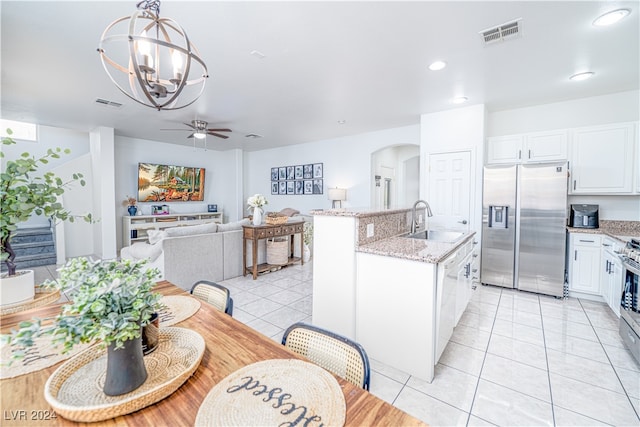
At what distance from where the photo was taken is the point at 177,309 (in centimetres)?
132

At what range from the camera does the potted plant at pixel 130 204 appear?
255 inches

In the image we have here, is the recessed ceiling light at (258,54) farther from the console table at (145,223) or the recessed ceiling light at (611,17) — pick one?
the console table at (145,223)

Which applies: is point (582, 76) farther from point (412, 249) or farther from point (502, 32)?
point (412, 249)

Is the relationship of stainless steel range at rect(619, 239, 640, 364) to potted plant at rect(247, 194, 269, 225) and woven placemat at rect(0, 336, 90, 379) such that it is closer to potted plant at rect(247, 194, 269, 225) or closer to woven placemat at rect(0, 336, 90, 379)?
woven placemat at rect(0, 336, 90, 379)

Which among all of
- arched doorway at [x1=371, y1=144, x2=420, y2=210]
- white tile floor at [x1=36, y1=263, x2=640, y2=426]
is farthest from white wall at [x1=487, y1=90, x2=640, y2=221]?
arched doorway at [x1=371, y1=144, x2=420, y2=210]

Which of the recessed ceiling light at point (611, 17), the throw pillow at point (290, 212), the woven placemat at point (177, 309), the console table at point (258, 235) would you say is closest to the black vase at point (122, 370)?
the woven placemat at point (177, 309)

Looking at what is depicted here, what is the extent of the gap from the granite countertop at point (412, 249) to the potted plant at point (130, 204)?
255 inches

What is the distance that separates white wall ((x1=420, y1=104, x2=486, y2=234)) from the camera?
4082 millimetres

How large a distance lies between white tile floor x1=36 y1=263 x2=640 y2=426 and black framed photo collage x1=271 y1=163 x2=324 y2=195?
4165 mm

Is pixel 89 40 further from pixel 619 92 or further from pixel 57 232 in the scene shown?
pixel 619 92

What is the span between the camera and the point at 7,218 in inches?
53.4

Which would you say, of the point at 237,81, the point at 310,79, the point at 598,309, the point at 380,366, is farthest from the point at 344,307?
the point at 598,309

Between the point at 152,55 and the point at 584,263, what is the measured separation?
5.42m

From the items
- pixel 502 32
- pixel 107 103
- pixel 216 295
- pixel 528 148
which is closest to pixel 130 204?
pixel 107 103
